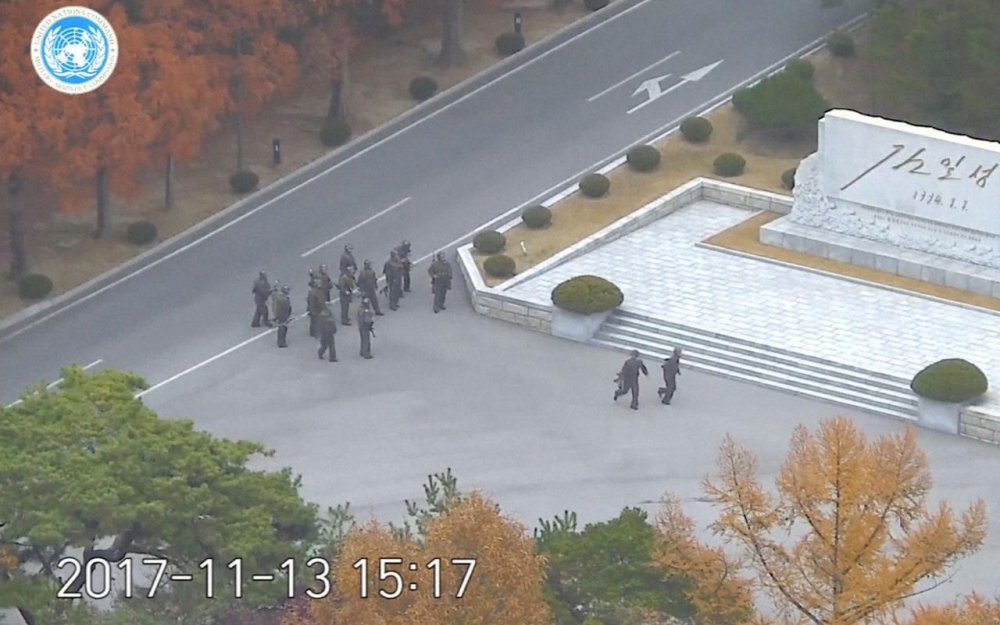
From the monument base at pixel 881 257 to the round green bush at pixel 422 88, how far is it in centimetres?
1075

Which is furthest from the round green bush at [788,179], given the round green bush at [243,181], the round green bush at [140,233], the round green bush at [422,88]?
the round green bush at [140,233]

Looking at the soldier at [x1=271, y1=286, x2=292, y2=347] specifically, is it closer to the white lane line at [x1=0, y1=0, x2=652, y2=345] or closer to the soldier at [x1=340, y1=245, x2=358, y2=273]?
the soldier at [x1=340, y1=245, x2=358, y2=273]

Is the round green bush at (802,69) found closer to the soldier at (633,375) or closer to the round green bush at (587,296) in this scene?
the round green bush at (587,296)

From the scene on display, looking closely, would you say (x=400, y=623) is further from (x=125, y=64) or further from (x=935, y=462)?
(x=125, y=64)

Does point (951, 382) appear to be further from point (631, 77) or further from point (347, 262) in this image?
point (631, 77)

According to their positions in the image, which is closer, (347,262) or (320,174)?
(347,262)

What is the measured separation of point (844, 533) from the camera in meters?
33.6

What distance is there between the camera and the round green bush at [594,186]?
56.7 m

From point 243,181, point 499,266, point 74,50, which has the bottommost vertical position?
point 499,266

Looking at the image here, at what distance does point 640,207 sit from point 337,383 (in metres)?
9.48

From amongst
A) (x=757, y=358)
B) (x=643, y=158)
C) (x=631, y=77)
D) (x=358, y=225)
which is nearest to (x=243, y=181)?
(x=358, y=225)

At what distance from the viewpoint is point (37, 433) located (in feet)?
124

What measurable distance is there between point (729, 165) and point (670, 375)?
10261mm

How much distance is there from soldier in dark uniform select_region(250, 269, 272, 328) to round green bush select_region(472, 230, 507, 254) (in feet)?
14.9
